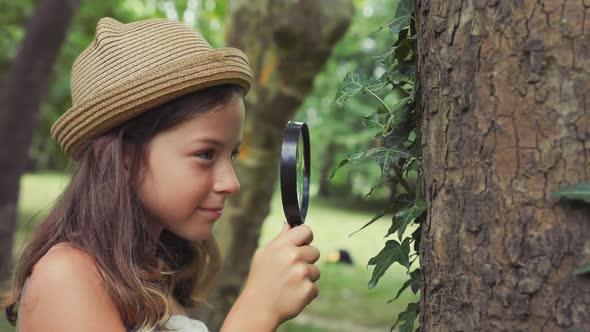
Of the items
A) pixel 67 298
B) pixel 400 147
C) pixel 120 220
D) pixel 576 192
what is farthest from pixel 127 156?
pixel 576 192

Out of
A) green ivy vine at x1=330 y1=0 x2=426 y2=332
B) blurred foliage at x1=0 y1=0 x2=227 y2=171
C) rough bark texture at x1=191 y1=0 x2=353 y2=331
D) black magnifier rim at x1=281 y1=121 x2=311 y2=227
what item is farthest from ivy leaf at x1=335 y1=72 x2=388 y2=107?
blurred foliage at x1=0 y1=0 x2=227 y2=171

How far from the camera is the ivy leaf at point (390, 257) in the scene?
1573 mm

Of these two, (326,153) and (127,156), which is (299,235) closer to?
(127,156)

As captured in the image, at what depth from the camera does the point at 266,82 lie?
5258mm

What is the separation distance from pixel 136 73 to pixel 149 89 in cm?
7

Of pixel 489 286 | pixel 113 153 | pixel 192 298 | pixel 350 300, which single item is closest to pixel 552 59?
pixel 489 286

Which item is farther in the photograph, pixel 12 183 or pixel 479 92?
pixel 12 183

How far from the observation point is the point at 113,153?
6.40 ft

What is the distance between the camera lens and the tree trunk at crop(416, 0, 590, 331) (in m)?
1.17

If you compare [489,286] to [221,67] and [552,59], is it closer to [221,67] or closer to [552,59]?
[552,59]

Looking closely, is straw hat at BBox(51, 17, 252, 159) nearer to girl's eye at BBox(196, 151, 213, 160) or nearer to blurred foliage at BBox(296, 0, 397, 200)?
girl's eye at BBox(196, 151, 213, 160)

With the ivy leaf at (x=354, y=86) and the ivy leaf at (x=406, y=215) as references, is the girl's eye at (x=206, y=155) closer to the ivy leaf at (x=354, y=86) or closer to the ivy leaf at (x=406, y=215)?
the ivy leaf at (x=354, y=86)

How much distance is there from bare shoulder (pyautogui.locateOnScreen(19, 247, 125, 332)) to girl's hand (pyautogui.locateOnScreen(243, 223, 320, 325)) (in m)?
0.38

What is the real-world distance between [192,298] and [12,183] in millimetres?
5318
